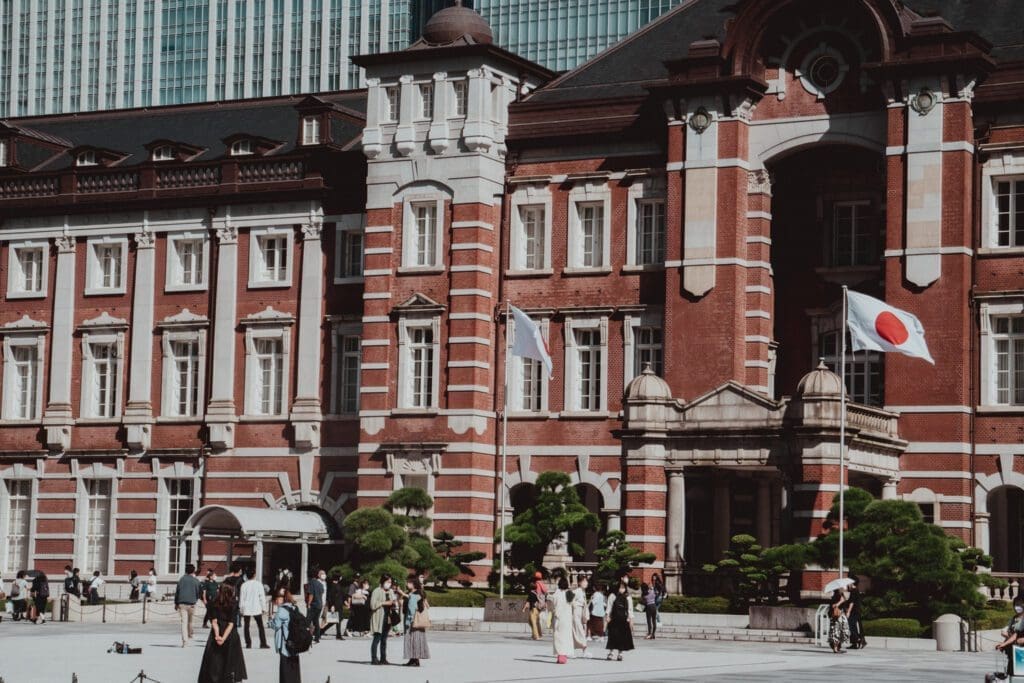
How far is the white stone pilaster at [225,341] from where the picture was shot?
6469 centimetres

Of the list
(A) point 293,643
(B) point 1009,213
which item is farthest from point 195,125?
(A) point 293,643

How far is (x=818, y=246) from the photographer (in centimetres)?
5819

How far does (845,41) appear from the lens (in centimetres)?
5622

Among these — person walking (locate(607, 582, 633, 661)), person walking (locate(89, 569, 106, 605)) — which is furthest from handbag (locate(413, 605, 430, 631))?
person walking (locate(89, 569, 106, 605))

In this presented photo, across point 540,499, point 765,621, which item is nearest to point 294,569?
point 540,499

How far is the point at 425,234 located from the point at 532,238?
3.11 metres

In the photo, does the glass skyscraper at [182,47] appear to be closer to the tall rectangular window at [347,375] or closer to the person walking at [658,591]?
the tall rectangular window at [347,375]

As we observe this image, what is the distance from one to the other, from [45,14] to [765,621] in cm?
9589

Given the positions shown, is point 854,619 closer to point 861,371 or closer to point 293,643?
point 861,371

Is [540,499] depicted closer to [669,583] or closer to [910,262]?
[669,583]

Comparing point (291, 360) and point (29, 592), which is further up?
point (291, 360)

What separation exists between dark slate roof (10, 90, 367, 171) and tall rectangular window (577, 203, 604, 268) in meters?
9.77

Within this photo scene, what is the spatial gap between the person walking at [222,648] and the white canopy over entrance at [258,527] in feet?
87.9

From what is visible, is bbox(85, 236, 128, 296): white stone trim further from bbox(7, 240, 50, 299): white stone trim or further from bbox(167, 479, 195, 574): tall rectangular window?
bbox(167, 479, 195, 574): tall rectangular window
